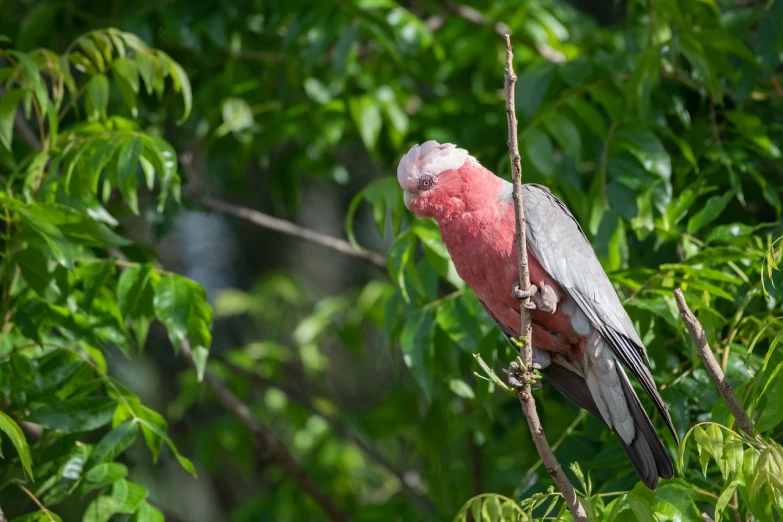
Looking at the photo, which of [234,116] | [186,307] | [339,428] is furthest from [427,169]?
[339,428]

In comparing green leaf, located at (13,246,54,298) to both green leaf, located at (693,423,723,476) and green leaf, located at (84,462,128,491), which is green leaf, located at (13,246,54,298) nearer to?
green leaf, located at (84,462,128,491)

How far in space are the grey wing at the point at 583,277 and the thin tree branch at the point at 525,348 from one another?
0.49 m

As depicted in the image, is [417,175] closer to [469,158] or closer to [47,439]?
[469,158]

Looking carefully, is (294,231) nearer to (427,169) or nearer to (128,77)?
(128,77)

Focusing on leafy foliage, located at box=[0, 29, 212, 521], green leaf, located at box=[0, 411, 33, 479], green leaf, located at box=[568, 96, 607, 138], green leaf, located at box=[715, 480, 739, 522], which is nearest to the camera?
green leaf, located at box=[715, 480, 739, 522]

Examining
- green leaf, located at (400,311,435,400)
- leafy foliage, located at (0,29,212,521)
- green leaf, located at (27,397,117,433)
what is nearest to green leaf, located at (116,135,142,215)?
leafy foliage, located at (0,29,212,521)

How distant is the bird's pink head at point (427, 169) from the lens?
3398 mm

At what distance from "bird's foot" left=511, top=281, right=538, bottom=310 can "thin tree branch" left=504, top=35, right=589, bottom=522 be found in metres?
0.15

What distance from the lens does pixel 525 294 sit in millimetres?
3094

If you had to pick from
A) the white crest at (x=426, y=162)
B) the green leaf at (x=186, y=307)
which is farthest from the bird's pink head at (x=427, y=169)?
the green leaf at (x=186, y=307)

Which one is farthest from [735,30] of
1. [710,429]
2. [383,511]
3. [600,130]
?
[383,511]

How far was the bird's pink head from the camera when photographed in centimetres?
340

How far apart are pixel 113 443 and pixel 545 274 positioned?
1856mm

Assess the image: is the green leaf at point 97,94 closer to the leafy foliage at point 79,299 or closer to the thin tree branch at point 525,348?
the leafy foliage at point 79,299
